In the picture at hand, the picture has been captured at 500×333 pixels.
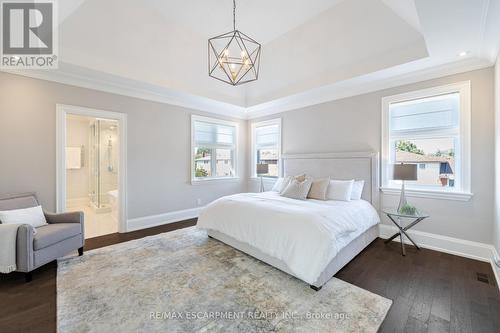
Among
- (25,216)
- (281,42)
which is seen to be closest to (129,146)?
(25,216)

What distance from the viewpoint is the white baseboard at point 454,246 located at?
2.80m

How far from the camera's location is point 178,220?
186 inches

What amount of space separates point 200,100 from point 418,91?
160 inches

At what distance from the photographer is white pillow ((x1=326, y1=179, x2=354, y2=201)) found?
11.3ft

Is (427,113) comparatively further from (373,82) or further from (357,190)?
(357,190)

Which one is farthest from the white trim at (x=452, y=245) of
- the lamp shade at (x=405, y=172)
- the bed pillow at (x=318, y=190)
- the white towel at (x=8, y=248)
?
the white towel at (x=8, y=248)

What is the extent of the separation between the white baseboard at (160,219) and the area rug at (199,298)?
120cm

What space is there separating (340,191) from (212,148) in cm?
333

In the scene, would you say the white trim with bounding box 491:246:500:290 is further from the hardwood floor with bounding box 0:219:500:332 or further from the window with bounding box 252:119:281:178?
the window with bounding box 252:119:281:178

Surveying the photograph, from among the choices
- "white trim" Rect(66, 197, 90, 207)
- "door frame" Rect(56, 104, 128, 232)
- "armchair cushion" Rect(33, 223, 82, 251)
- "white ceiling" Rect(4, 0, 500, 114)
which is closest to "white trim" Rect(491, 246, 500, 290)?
"white ceiling" Rect(4, 0, 500, 114)

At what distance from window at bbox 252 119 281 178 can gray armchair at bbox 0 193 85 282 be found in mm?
4037

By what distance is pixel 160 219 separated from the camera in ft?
14.7

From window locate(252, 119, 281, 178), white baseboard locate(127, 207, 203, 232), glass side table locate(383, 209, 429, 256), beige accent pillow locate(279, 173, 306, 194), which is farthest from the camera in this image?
window locate(252, 119, 281, 178)

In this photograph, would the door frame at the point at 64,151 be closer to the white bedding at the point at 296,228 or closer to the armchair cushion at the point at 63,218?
the armchair cushion at the point at 63,218
